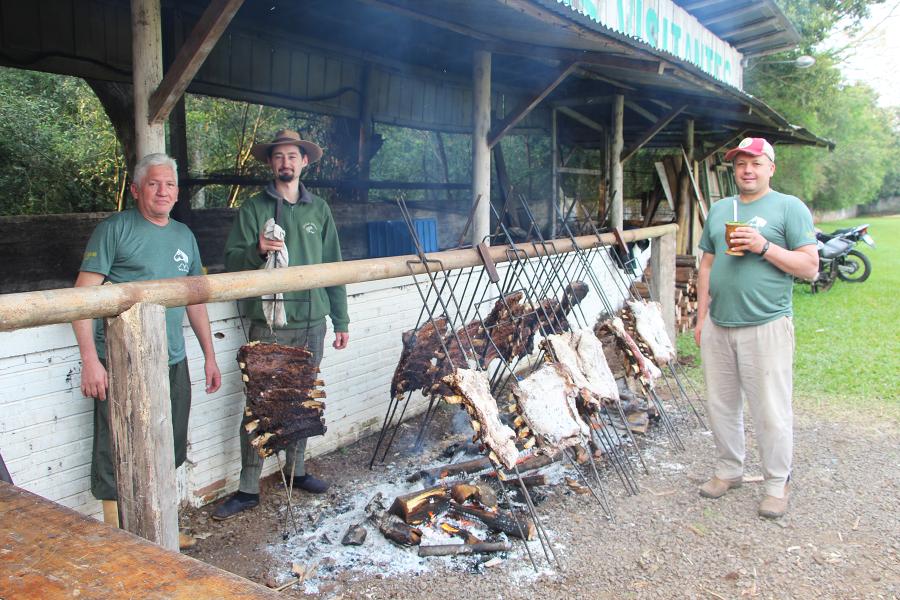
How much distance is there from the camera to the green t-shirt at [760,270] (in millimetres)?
3766

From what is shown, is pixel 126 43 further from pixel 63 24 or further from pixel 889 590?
pixel 889 590

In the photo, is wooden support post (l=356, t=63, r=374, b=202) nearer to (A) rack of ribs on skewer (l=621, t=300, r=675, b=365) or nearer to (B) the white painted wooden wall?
(B) the white painted wooden wall

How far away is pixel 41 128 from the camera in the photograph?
986cm

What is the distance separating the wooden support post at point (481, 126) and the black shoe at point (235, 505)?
134 inches

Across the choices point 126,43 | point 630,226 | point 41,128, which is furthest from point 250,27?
point 630,226

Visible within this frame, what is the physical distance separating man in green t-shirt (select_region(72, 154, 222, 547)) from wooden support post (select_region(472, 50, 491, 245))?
3538 millimetres

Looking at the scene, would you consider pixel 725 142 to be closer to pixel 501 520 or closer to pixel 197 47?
pixel 501 520

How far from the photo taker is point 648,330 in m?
4.77

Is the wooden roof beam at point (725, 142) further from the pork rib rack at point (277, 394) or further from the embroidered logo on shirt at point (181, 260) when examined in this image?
the embroidered logo on shirt at point (181, 260)

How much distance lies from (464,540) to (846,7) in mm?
19745

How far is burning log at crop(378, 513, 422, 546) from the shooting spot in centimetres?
344

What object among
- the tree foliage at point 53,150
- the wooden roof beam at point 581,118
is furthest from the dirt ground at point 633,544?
the tree foliage at point 53,150

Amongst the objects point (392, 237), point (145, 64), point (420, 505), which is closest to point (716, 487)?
point (420, 505)

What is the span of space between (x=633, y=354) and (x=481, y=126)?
307cm
